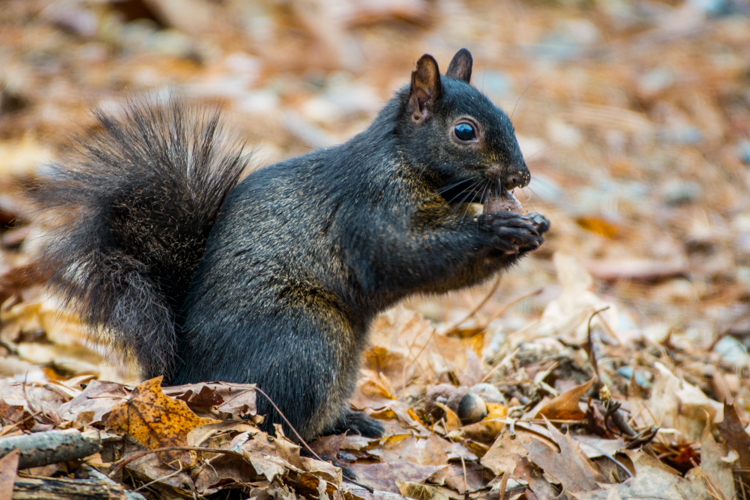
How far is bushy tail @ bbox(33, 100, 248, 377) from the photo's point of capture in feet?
7.11

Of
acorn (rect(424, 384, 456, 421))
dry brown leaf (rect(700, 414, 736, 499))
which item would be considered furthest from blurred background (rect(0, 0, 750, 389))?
dry brown leaf (rect(700, 414, 736, 499))

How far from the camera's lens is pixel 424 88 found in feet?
7.97

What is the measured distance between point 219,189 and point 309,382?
2.46ft

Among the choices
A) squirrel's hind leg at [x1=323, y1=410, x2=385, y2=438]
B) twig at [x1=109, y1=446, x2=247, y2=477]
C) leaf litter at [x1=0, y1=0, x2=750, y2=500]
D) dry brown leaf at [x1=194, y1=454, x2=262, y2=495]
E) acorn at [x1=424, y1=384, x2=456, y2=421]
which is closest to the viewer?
twig at [x1=109, y1=446, x2=247, y2=477]

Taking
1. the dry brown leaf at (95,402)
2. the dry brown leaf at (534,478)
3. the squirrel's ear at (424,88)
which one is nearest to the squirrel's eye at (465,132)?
the squirrel's ear at (424,88)

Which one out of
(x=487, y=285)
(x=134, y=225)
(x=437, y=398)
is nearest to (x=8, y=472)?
(x=134, y=225)

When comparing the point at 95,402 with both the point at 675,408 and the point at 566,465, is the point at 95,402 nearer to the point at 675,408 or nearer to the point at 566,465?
the point at 566,465

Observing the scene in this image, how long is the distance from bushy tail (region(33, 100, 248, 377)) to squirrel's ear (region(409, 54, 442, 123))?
2.25 ft

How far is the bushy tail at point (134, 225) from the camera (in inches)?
85.3

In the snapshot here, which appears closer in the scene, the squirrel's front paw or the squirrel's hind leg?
the squirrel's front paw

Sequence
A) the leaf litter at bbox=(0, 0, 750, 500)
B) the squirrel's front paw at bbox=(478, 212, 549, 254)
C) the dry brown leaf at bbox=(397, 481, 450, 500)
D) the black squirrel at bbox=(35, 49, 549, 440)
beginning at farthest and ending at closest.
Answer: the squirrel's front paw at bbox=(478, 212, 549, 254) → the black squirrel at bbox=(35, 49, 549, 440) → the dry brown leaf at bbox=(397, 481, 450, 500) → the leaf litter at bbox=(0, 0, 750, 500)

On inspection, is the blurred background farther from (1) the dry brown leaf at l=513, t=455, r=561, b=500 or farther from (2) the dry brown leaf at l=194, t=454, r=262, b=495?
(2) the dry brown leaf at l=194, t=454, r=262, b=495

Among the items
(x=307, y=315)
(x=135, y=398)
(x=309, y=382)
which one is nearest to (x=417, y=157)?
(x=307, y=315)

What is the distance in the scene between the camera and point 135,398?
185 centimetres
